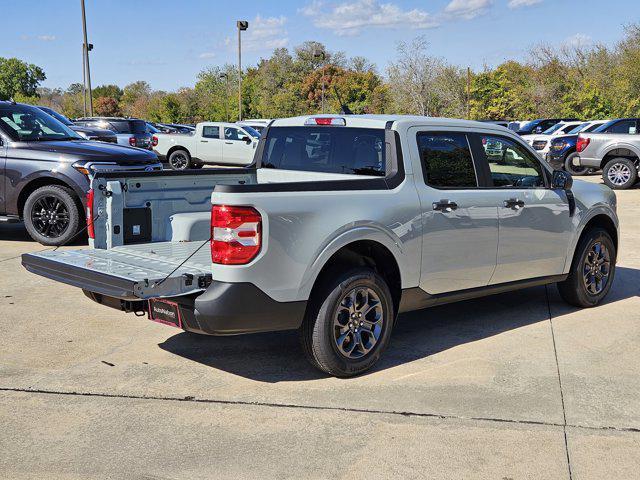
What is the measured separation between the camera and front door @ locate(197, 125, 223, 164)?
26.2 metres

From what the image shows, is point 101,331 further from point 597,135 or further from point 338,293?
point 597,135

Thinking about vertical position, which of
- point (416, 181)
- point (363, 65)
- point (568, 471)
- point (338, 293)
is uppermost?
point (363, 65)

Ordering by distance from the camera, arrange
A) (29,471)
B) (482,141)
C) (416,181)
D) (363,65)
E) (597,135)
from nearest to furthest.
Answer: (29,471), (416,181), (482,141), (597,135), (363,65)

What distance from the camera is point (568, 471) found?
3834 mm

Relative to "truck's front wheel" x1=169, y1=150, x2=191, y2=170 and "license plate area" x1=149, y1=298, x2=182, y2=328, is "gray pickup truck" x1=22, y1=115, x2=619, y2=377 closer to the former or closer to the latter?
"license plate area" x1=149, y1=298, x2=182, y2=328

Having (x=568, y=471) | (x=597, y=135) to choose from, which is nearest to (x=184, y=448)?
(x=568, y=471)

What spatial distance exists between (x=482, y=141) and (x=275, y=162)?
→ 1.69 metres

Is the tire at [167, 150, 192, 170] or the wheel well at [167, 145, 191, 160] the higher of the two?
the wheel well at [167, 145, 191, 160]

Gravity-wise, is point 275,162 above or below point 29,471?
above

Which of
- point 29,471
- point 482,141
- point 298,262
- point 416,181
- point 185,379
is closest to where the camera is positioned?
point 29,471

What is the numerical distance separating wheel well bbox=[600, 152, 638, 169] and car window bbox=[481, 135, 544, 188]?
44.5 feet

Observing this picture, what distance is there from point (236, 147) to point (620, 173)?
12.4 metres

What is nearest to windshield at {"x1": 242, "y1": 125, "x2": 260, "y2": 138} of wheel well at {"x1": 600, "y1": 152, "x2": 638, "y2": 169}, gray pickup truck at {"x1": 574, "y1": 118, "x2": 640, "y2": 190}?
gray pickup truck at {"x1": 574, "y1": 118, "x2": 640, "y2": 190}

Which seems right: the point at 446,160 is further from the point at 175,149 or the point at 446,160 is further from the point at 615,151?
the point at 175,149
